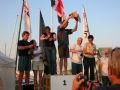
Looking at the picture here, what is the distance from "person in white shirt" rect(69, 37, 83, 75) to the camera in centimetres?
1020

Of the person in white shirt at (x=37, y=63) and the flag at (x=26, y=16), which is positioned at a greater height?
the flag at (x=26, y=16)

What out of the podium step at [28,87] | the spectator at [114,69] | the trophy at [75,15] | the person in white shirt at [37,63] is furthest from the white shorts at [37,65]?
the spectator at [114,69]

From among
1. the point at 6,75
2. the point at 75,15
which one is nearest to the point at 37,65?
the point at 6,75

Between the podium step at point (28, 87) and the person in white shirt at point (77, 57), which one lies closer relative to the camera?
the podium step at point (28, 87)

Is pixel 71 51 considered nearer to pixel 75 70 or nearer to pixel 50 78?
pixel 75 70

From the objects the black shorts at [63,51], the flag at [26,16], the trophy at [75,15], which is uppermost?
the flag at [26,16]

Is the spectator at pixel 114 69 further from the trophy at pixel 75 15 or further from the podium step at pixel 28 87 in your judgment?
the trophy at pixel 75 15

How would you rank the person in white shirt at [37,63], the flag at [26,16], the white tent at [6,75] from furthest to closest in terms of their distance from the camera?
1. the flag at [26,16]
2. the person in white shirt at [37,63]
3. the white tent at [6,75]

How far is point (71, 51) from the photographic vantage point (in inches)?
407

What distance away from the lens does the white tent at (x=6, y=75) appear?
7.13m

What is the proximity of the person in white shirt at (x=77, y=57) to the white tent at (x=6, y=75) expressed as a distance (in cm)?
221

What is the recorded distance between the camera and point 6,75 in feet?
24.8

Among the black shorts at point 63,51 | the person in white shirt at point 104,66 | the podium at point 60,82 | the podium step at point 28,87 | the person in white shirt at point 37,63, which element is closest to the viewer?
the podium at point 60,82

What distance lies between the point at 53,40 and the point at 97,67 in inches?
97.1
